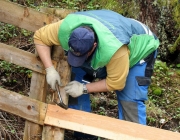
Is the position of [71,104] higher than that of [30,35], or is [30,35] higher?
[30,35]

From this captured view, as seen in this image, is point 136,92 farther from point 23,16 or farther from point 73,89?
point 23,16

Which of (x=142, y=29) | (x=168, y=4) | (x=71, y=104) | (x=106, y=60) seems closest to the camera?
(x=106, y=60)

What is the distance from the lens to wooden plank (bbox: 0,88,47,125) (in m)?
2.68

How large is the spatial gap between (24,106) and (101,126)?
706 mm

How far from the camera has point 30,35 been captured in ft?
16.2

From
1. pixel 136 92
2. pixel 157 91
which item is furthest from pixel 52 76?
pixel 157 91

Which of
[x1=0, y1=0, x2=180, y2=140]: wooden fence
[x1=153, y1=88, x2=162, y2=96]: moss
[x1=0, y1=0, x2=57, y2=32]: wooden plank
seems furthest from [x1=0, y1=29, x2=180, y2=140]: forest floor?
[x1=0, y1=0, x2=57, y2=32]: wooden plank

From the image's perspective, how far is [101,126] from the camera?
2566mm

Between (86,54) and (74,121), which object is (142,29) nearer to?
(86,54)

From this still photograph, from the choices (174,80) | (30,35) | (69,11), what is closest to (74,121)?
(69,11)

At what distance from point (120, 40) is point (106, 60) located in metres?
0.20

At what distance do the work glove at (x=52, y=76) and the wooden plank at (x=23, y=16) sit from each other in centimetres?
42

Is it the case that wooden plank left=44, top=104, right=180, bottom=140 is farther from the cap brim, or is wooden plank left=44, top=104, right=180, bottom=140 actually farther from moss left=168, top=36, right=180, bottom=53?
moss left=168, top=36, right=180, bottom=53

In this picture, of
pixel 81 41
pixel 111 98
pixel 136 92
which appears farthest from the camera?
pixel 111 98
